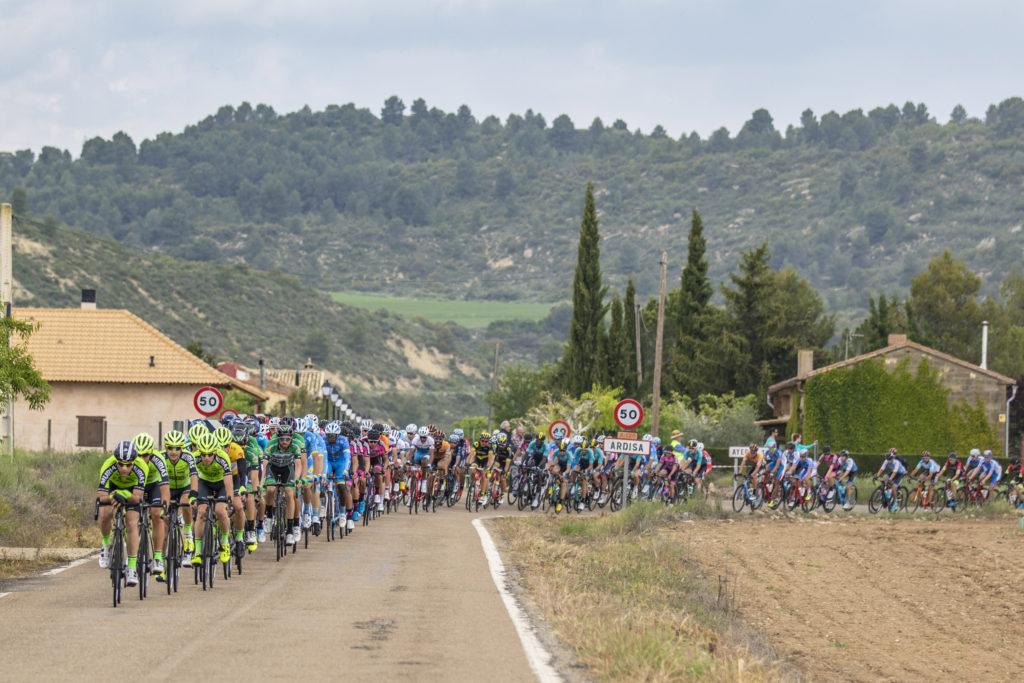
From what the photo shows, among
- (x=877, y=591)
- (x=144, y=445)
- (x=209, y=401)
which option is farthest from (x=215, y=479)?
(x=209, y=401)

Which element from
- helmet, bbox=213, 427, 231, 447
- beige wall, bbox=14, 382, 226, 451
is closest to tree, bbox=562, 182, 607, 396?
beige wall, bbox=14, 382, 226, 451

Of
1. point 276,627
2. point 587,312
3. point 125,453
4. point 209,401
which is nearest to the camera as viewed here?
point 276,627

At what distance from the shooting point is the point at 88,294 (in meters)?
66.2

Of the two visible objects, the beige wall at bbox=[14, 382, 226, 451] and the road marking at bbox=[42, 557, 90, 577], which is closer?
the road marking at bbox=[42, 557, 90, 577]

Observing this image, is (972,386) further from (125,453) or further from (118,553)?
(118,553)

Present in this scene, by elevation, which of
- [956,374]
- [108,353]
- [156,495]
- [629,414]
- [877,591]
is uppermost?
[108,353]

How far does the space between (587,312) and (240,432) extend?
168 ft

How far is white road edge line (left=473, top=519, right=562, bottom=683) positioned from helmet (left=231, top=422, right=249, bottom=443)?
3.44 m

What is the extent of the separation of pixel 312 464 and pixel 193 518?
5.37m

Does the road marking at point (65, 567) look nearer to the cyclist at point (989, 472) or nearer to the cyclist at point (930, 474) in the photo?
the cyclist at point (930, 474)

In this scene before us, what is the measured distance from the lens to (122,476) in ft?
46.7

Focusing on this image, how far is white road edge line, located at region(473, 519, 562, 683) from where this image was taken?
10484 millimetres

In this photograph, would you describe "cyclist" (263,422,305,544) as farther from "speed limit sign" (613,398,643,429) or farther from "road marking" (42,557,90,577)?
"speed limit sign" (613,398,643,429)

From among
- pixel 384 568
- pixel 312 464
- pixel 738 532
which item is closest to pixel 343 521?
pixel 312 464
